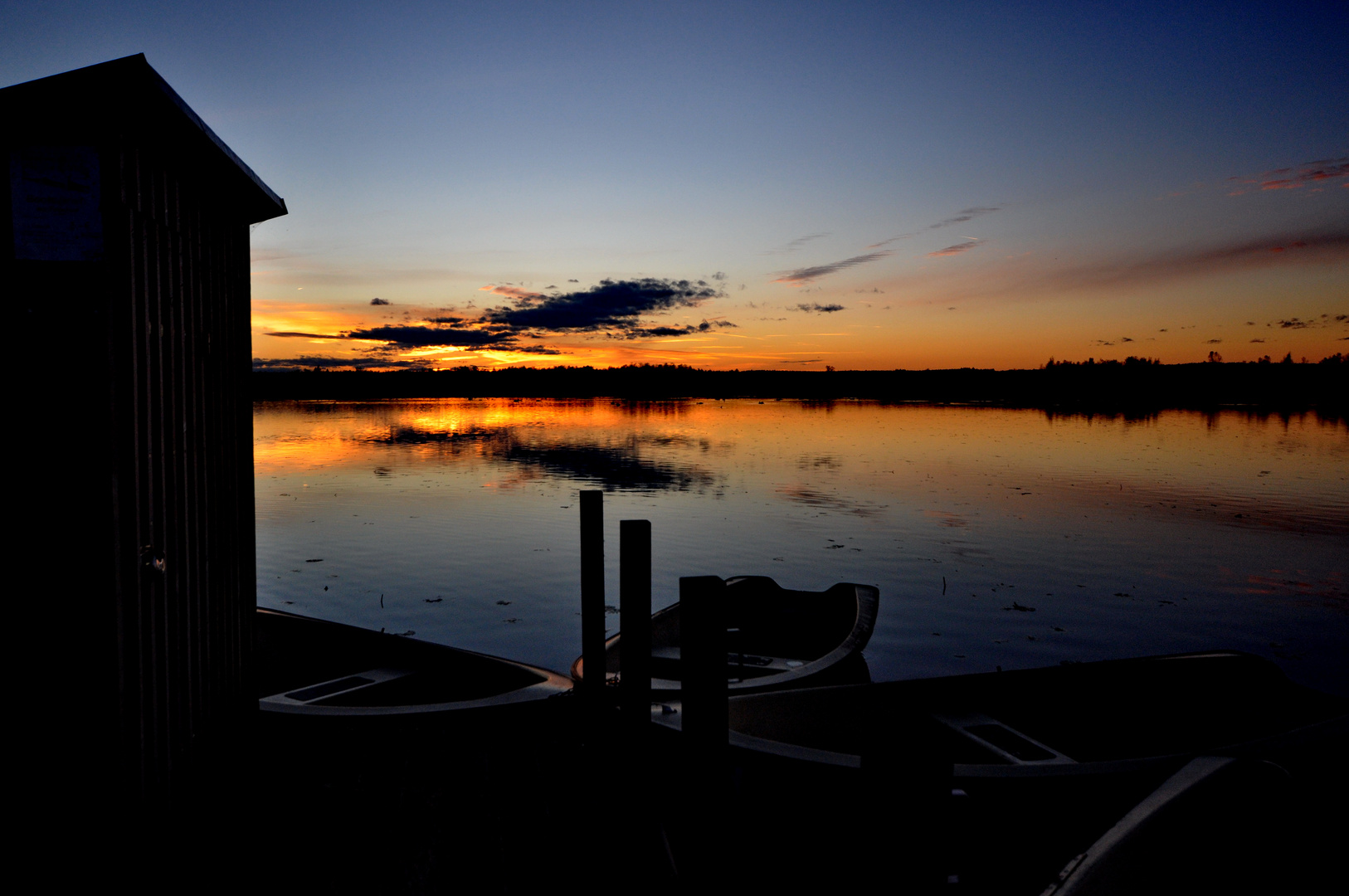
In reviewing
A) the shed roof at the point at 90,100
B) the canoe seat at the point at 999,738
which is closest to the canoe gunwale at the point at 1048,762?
the canoe seat at the point at 999,738

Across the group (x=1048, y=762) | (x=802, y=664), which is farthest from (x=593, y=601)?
(x=802, y=664)

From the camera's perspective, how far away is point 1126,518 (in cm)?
2305

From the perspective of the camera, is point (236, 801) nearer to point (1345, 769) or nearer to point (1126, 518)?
point (1345, 769)

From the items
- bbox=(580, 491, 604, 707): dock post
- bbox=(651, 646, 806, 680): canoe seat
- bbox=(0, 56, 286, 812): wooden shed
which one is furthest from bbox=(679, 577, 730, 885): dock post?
bbox=(651, 646, 806, 680): canoe seat

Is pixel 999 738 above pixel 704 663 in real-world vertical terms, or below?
below

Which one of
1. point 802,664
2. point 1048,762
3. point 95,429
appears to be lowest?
point 802,664

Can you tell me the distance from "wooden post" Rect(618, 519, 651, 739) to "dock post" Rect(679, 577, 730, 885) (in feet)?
3.30

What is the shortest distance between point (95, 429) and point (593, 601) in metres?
3.48

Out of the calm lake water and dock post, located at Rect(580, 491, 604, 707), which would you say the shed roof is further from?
the calm lake water

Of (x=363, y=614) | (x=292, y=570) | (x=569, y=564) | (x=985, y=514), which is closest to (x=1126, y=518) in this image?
(x=985, y=514)

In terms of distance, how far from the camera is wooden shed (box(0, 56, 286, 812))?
11.6 feet

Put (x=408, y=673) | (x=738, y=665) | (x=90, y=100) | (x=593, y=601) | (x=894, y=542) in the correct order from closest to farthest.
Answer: (x=90, y=100)
(x=593, y=601)
(x=408, y=673)
(x=738, y=665)
(x=894, y=542)

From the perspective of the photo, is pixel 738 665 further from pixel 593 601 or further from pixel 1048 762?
pixel 1048 762

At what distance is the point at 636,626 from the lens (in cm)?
511
